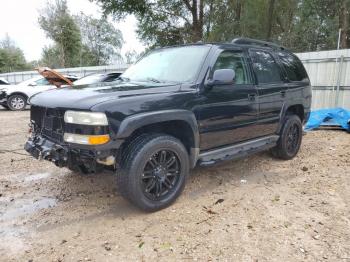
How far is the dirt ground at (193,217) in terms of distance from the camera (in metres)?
2.91

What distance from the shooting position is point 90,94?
334 centimetres

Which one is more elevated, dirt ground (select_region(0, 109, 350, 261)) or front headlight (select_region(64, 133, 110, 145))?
front headlight (select_region(64, 133, 110, 145))

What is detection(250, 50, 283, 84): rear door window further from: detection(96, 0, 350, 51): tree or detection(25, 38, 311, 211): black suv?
detection(96, 0, 350, 51): tree

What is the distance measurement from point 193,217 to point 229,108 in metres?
1.50

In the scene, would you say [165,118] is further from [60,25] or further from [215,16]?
[60,25]

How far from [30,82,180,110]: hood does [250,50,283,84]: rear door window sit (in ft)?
5.42

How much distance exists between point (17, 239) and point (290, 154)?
4.46m

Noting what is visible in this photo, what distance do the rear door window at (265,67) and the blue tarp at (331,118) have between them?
12.2 feet

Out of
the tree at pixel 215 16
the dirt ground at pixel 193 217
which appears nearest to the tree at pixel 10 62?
the tree at pixel 215 16

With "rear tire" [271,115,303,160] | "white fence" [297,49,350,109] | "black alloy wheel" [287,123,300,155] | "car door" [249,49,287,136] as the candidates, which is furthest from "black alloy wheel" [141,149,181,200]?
"white fence" [297,49,350,109]

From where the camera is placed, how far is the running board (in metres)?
4.10

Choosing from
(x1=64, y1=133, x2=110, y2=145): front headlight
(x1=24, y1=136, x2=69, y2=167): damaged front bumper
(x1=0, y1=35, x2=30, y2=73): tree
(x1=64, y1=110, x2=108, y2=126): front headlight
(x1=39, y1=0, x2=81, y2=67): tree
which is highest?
(x1=39, y1=0, x2=81, y2=67): tree

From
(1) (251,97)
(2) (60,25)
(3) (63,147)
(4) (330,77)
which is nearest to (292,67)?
(1) (251,97)

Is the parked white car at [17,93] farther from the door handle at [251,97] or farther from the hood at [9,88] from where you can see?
→ the door handle at [251,97]
